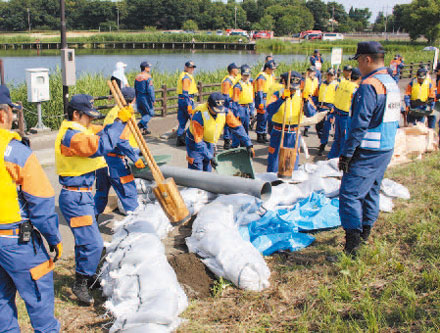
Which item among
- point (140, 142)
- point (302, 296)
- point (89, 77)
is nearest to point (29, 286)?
point (140, 142)

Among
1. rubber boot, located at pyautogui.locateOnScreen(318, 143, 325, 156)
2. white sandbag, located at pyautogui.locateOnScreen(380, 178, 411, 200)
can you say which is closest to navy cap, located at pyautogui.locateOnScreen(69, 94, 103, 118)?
white sandbag, located at pyautogui.locateOnScreen(380, 178, 411, 200)

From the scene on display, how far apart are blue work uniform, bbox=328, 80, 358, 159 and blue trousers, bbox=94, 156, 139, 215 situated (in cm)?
449

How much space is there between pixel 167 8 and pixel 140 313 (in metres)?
115

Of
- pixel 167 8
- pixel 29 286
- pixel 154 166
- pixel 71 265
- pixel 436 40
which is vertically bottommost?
pixel 71 265

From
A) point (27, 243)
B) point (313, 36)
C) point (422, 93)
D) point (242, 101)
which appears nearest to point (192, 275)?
point (27, 243)

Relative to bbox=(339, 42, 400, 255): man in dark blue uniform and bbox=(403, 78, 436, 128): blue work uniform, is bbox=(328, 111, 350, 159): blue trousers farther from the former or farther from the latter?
bbox=(339, 42, 400, 255): man in dark blue uniform

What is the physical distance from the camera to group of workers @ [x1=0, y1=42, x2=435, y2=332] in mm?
3031

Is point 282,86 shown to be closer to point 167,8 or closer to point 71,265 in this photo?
point 71,265

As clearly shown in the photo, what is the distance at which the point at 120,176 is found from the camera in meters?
5.69

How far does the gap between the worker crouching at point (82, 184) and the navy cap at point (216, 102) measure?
7.25 ft

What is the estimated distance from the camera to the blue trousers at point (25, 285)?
304 centimetres

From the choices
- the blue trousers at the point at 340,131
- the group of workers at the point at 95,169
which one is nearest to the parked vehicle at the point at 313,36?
the blue trousers at the point at 340,131

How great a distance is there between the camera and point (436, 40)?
213 ft

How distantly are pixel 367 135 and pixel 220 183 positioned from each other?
2.28m
